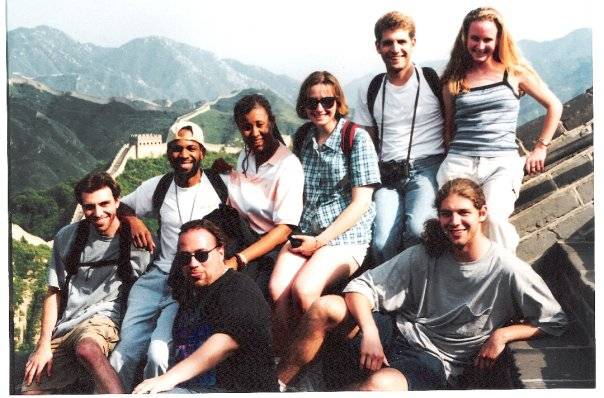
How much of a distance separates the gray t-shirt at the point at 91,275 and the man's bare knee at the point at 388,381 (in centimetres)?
171

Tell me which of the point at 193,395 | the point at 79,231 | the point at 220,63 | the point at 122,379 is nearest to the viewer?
the point at 193,395

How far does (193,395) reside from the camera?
4.48 metres

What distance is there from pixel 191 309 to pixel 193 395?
51 centimetres

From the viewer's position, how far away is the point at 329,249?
4.84 metres

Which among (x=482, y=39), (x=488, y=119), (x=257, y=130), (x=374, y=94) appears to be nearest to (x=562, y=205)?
(x=488, y=119)

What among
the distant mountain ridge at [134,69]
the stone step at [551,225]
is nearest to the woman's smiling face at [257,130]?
the distant mountain ridge at [134,69]

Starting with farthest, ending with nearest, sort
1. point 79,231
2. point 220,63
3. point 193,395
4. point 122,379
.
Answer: point 220,63 < point 79,231 < point 122,379 < point 193,395


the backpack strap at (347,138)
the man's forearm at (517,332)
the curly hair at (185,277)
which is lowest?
the man's forearm at (517,332)

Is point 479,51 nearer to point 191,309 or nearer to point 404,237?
point 404,237

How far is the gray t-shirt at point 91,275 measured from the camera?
505 centimetres

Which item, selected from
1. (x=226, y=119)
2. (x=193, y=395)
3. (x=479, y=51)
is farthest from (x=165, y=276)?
(x=479, y=51)

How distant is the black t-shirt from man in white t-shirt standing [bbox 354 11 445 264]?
95cm

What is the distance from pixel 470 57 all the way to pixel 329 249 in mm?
1550

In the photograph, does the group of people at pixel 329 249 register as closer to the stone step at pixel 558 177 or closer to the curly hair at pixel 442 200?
the curly hair at pixel 442 200
